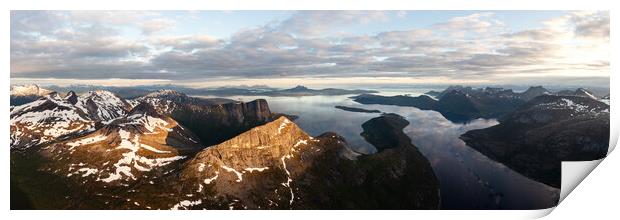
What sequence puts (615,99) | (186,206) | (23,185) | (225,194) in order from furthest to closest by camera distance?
(23,185) → (225,194) → (186,206) → (615,99)

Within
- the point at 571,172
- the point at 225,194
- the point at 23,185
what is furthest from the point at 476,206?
the point at 23,185

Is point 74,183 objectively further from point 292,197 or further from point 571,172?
point 571,172

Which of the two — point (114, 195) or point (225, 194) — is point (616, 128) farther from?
point (114, 195)
